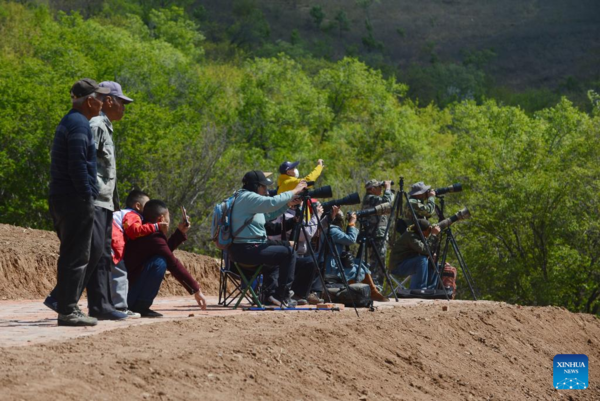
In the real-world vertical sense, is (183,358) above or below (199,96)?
below

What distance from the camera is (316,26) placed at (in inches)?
6737

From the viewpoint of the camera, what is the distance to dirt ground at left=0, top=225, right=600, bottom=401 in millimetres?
6441

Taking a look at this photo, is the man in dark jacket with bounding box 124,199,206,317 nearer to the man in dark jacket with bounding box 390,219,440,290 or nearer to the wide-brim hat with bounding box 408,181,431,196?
the man in dark jacket with bounding box 390,219,440,290

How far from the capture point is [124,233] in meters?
10.4

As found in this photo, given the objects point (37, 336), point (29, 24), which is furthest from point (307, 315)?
point (29, 24)

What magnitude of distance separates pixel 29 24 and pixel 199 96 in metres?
13.8

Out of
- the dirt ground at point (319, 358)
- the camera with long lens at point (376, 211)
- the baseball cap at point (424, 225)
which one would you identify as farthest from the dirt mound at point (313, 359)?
the baseball cap at point (424, 225)

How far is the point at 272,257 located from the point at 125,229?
5.70ft

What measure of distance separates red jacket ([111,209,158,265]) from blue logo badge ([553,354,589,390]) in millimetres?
4916

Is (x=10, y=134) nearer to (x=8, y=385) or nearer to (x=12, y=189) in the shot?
(x=12, y=189)

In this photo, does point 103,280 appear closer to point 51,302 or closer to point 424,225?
point 51,302

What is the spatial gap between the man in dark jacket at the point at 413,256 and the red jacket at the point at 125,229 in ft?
18.1

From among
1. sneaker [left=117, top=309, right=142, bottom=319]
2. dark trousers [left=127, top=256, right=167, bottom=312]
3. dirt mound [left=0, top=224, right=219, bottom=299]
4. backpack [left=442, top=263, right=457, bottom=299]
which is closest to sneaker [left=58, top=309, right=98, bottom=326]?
sneaker [left=117, top=309, right=142, bottom=319]

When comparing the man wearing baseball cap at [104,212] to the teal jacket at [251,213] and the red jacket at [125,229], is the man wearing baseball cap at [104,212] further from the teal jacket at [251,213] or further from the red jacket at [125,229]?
the teal jacket at [251,213]
